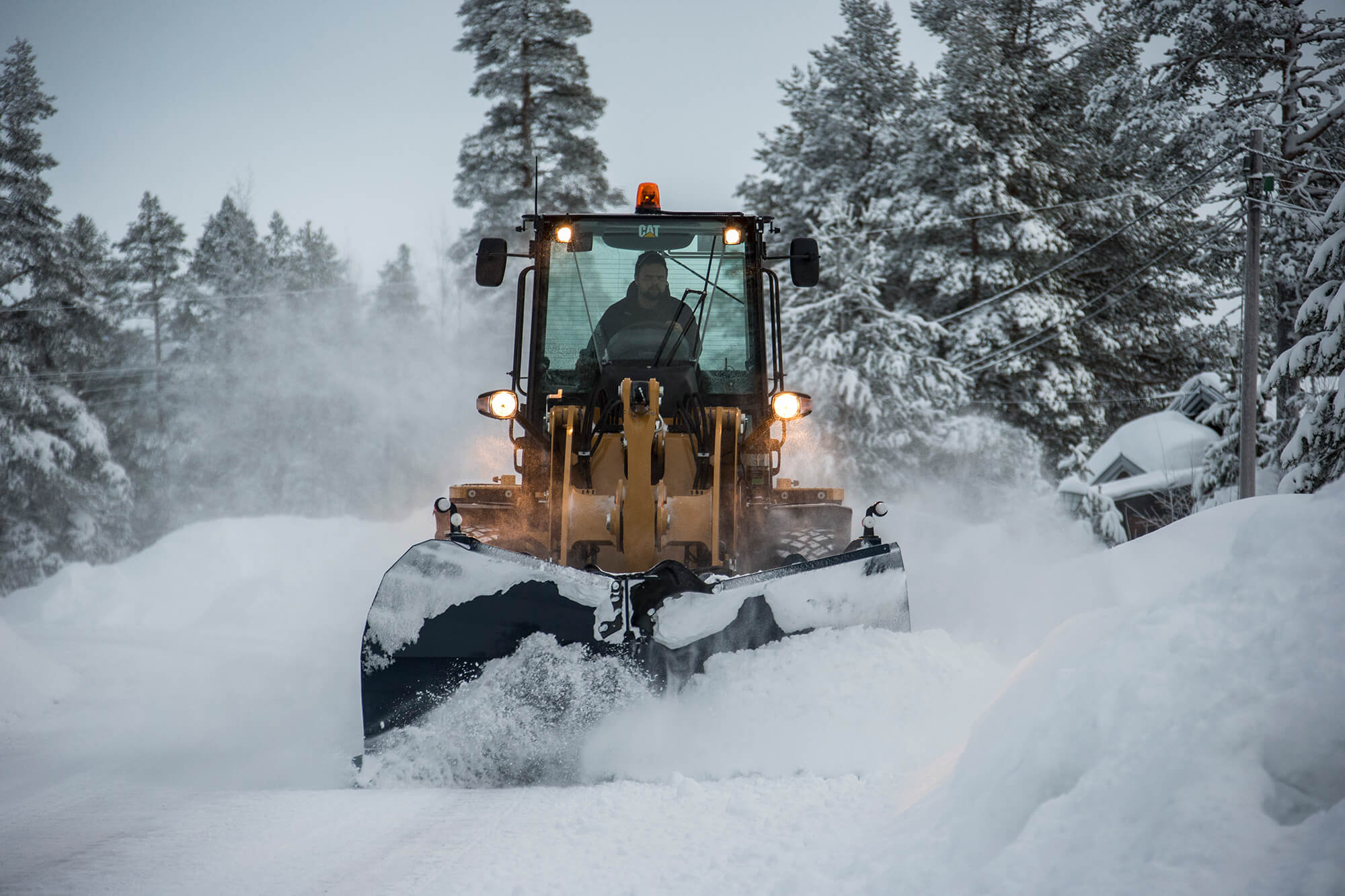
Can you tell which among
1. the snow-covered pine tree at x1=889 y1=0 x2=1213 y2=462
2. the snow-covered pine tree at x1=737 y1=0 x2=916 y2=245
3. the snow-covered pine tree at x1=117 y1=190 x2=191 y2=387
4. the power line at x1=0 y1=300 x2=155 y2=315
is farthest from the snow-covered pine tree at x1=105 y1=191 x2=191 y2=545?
the snow-covered pine tree at x1=889 y1=0 x2=1213 y2=462

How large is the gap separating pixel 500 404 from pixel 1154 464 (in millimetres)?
15744

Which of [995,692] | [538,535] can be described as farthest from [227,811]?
[995,692]

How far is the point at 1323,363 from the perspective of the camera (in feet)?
23.7

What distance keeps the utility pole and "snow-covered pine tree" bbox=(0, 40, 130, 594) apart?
20698 millimetres

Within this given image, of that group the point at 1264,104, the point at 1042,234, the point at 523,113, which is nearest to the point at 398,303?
the point at 523,113

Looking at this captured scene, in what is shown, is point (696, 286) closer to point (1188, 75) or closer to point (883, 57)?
point (1188, 75)

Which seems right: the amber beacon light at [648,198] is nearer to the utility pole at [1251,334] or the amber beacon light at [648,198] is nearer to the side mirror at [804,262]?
the side mirror at [804,262]

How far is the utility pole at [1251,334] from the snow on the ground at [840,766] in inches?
269

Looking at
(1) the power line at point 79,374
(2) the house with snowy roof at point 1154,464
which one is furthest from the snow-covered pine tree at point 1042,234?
(1) the power line at point 79,374

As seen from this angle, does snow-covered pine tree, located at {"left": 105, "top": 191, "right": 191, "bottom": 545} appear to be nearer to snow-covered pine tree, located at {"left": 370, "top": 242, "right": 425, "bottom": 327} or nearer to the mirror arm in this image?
snow-covered pine tree, located at {"left": 370, "top": 242, "right": 425, "bottom": 327}

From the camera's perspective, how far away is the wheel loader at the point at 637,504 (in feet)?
12.4

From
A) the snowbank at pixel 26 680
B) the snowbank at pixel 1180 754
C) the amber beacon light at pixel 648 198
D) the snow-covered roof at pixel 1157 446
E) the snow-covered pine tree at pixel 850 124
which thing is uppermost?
the snow-covered pine tree at pixel 850 124

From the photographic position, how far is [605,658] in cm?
375

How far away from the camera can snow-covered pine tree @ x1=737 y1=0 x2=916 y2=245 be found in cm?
2170
